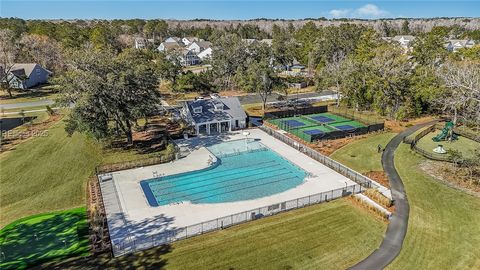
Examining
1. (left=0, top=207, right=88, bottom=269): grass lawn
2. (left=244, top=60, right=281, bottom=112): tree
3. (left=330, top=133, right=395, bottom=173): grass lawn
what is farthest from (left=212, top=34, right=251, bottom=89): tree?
(left=0, top=207, right=88, bottom=269): grass lawn

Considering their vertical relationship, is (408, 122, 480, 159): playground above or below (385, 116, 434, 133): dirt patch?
below

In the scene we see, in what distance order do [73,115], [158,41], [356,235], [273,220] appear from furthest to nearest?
1. [158,41]
2. [73,115]
3. [273,220]
4. [356,235]

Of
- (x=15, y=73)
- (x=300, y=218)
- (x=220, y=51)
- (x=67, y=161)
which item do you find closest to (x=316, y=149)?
(x=300, y=218)

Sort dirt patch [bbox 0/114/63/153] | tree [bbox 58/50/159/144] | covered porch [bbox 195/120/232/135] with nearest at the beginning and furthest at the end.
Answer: tree [bbox 58/50/159/144] → dirt patch [bbox 0/114/63/153] → covered porch [bbox 195/120/232/135]

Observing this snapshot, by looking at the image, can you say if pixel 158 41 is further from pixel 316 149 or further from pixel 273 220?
pixel 273 220

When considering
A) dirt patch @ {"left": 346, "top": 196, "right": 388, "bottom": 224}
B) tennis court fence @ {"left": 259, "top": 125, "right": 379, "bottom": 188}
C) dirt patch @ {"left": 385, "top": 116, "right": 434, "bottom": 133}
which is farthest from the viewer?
dirt patch @ {"left": 385, "top": 116, "right": 434, "bottom": 133}

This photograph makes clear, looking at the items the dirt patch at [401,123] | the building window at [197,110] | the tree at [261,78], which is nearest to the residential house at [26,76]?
the building window at [197,110]

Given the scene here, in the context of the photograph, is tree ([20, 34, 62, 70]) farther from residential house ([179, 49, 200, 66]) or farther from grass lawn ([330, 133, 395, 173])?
grass lawn ([330, 133, 395, 173])
